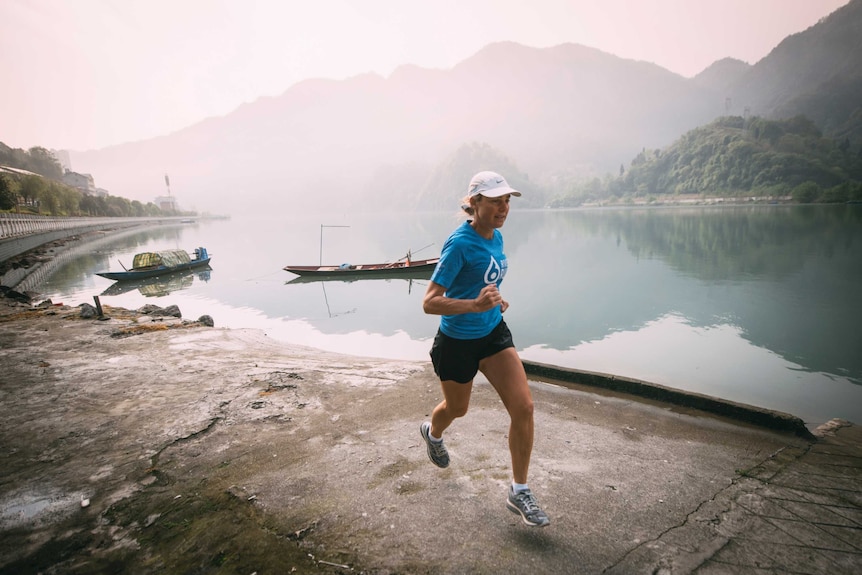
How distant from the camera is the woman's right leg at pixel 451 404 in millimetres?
3298

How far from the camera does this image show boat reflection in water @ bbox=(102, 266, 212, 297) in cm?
2636

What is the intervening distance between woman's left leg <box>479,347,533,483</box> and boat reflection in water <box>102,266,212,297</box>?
2873 centimetres

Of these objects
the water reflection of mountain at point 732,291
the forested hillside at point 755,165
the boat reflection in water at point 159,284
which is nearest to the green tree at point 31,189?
the boat reflection in water at point 159,284

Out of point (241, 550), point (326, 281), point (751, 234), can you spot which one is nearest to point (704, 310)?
point (241, 550)

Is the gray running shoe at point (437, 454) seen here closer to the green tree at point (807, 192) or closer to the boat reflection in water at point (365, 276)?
the boat reflection in water at point (365, 276)

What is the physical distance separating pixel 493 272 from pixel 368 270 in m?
27.6

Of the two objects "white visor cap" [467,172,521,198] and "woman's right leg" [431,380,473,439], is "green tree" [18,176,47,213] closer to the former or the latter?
"woman's right leg" [431,380,473,439]

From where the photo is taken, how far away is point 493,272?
10.4 feet

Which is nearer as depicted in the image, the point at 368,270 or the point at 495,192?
the point at 495,192

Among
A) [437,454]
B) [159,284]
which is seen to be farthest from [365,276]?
[437,454]

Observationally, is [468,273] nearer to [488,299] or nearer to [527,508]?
[488,299]

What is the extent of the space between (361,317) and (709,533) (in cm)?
1784

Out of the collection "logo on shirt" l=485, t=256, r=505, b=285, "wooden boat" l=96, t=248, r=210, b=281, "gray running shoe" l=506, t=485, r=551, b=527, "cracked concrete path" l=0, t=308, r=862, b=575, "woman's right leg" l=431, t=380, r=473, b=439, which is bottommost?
"wooden boat" l=96, t=248, r=210, b=281

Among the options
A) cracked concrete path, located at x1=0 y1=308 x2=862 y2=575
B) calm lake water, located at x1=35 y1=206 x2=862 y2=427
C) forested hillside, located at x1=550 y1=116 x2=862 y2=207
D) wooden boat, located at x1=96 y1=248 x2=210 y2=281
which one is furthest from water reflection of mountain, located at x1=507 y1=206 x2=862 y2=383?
forested hillside, located at x1=550 y1=116 x2=862 y2=207
